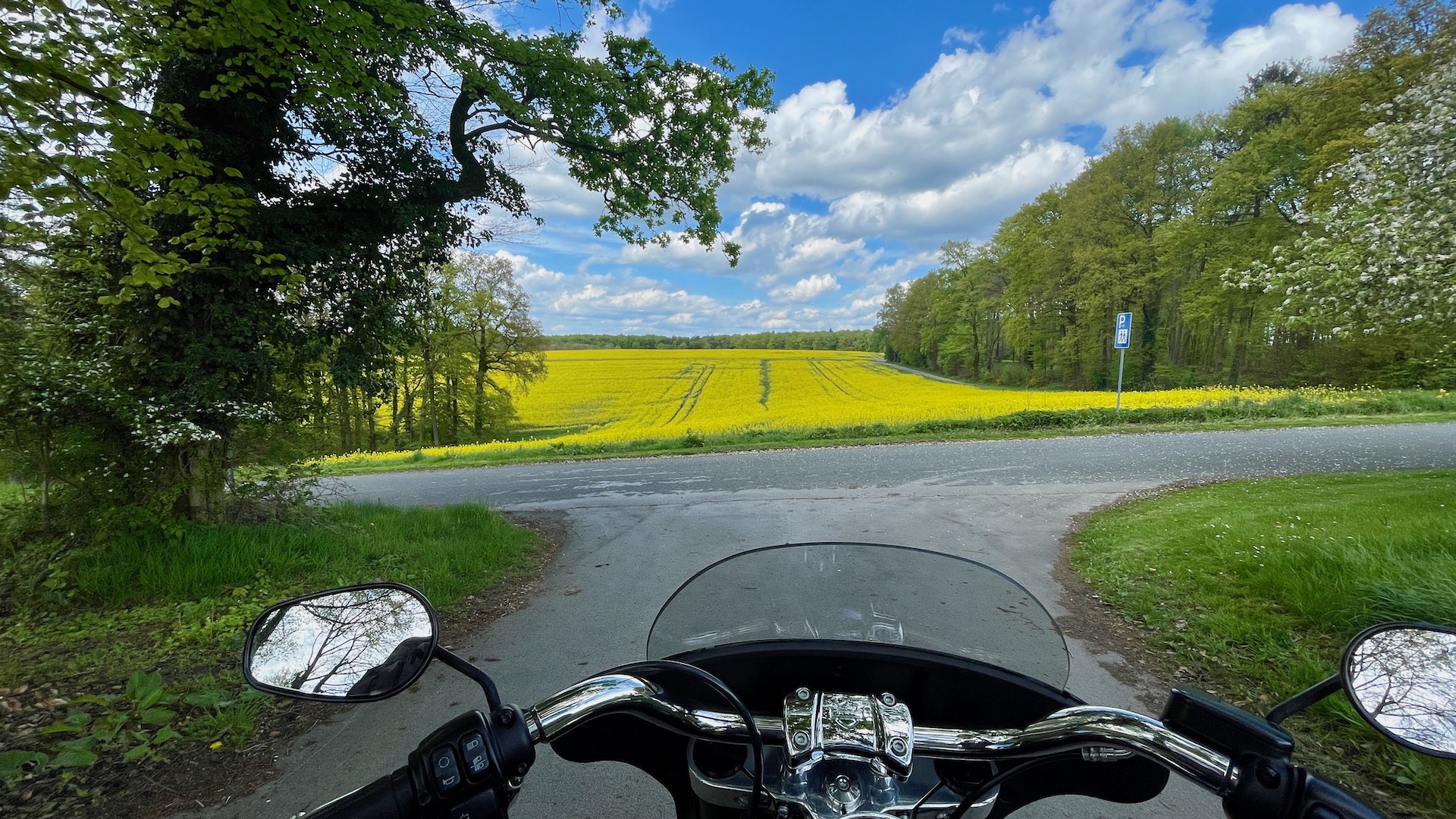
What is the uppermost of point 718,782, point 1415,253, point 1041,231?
point 1041,231

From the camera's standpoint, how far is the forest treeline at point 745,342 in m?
85.6

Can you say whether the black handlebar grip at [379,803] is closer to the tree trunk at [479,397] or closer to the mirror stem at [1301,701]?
the mirror stem at [1301,701]

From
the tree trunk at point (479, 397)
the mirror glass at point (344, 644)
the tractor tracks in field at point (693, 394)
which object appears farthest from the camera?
the tractor tracks in field at point (693, 394)

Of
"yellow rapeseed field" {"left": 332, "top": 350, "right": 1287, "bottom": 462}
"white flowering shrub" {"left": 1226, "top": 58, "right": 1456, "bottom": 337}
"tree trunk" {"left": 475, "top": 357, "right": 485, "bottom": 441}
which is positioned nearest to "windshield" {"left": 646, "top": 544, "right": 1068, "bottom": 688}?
"white flowering shrub" {"left": 1226, "top": 58, "right": 1456, "bottom": 337}

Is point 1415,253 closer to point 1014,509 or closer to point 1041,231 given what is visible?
point 1014,509

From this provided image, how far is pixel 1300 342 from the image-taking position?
26141 millimetres

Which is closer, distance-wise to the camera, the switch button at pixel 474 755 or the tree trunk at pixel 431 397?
the switch button at pixel 474 755

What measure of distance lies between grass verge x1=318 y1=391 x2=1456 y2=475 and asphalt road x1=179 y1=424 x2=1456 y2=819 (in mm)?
1126

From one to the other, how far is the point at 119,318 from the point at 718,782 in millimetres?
7029

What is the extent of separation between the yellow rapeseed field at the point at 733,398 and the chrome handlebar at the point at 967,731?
684 inches

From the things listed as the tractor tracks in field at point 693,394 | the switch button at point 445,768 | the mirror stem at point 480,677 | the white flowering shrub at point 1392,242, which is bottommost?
the tractor tracks in field at point 693,394

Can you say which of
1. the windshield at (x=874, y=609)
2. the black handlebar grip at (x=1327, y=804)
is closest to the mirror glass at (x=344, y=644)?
the windshield at (x=874, y=609)

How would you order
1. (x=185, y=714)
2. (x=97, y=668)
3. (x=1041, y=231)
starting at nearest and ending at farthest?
1. (x=185, y=714)
2. (x=97, y=668)
3. (x=1041, y=231)

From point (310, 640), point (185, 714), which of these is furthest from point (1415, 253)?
point (185, 714)
